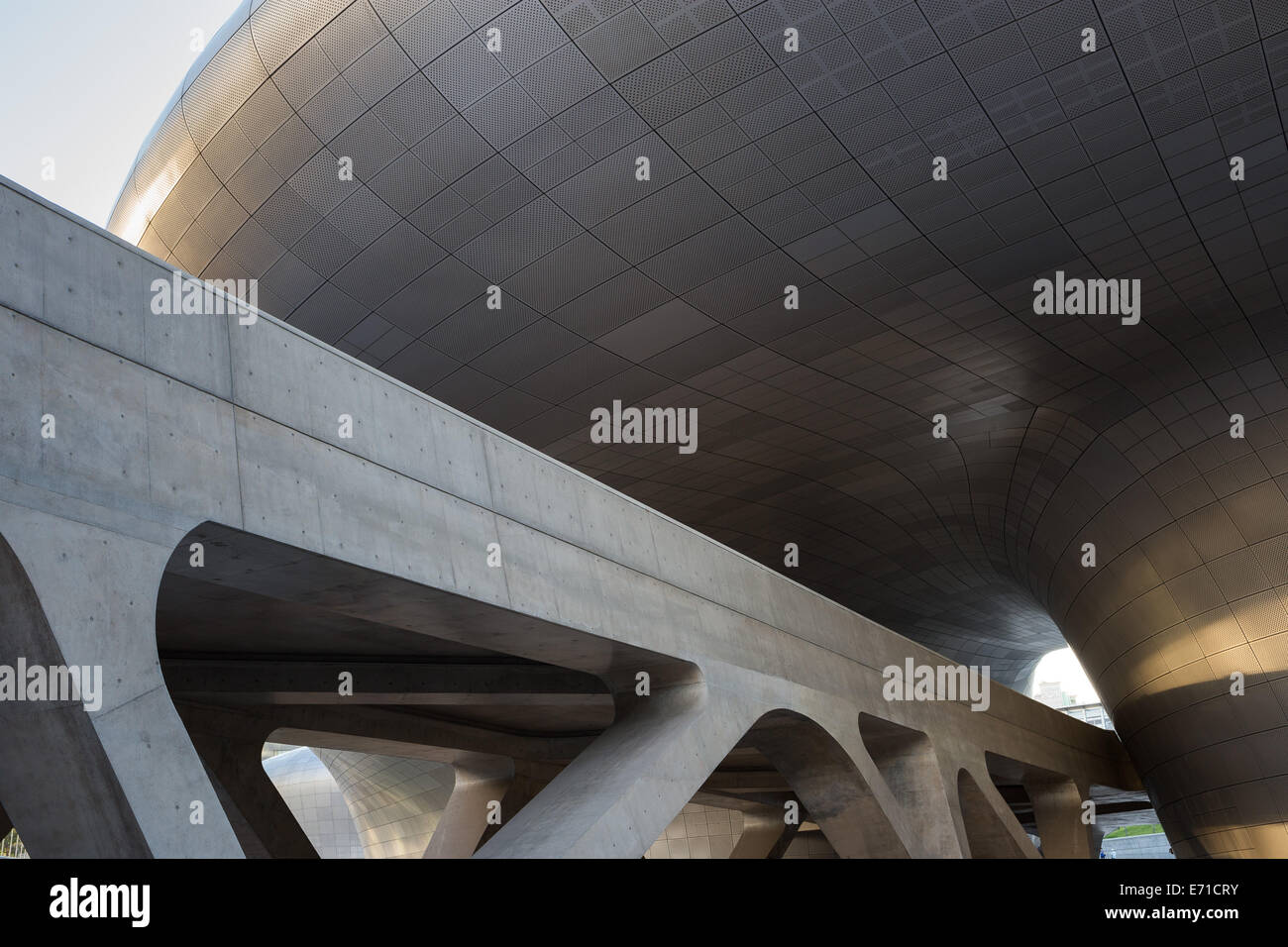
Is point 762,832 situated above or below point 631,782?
below

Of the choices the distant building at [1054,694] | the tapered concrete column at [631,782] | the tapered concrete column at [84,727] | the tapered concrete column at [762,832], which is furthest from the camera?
the distant building at [1054,694]

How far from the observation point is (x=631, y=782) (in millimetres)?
11586

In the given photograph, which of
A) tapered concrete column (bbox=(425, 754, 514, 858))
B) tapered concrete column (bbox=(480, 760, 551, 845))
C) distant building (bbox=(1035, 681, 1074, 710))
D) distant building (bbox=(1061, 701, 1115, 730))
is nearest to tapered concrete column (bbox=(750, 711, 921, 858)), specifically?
tapered concrete column (bbox=(480, 760, 551, 845))

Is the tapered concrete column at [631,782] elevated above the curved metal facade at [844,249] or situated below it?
below

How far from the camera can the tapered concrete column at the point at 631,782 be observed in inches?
427

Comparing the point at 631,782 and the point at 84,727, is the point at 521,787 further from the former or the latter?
the point at 84,727

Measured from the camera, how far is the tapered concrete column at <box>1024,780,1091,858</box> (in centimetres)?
2783

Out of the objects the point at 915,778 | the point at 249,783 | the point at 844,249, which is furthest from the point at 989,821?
the point at 249,783

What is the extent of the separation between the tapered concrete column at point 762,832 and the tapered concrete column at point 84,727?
2723cm

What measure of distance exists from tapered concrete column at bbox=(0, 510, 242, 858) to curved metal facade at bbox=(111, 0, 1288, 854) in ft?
33.7

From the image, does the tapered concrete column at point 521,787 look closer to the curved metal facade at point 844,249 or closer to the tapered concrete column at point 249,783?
the tapered concrete column at point 249,783

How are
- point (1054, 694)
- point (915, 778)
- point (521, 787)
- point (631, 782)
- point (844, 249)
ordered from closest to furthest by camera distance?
point (631, 782) < point (844, 249) < point (915, 778) < point (521, 787) < point (1054, 694)

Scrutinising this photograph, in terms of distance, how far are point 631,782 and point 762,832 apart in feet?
74.1


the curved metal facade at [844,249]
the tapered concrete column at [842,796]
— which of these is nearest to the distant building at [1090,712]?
the curved metal facade at [844,249]
